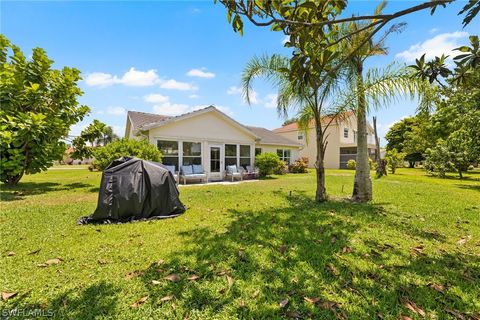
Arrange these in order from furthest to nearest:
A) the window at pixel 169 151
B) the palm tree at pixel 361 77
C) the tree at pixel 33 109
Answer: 1. the window at pixel 169 151
2. the tree at pixel 33 109
3. the palm tree at pixel 361 77

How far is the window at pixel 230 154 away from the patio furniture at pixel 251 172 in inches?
44.7

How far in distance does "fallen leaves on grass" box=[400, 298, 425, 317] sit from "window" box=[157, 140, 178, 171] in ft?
41.6

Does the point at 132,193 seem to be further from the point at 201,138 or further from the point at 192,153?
the point at 201,138

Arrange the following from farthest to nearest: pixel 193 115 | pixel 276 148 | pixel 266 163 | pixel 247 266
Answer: pixel 276 148 < pixel 266 163 < pixel 193 115 < pixel 247 266

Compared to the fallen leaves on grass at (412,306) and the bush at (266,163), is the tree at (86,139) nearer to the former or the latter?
the bush at (266,163)

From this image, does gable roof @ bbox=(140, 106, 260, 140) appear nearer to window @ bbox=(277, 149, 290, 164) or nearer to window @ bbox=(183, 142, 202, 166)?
window @ bbox=(183, 142, 202, 166)

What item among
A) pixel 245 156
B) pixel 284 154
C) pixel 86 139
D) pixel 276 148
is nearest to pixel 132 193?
pixel 86 139

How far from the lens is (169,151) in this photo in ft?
45.0

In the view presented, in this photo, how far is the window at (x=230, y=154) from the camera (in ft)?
52.7

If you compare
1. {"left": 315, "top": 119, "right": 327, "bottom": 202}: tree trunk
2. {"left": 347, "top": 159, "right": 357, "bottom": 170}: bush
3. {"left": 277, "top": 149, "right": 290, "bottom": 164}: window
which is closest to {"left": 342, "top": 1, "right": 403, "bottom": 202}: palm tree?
{"left": 315, "top": 119, "right": 327, "bottom": 202}: tree trunk

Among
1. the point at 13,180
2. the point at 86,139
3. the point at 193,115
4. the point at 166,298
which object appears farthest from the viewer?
the point at 193,115

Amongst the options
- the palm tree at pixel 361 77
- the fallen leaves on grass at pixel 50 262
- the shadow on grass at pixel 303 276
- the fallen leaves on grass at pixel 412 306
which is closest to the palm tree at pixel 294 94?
the palm tree at pixel 361 77

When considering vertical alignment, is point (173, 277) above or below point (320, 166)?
below

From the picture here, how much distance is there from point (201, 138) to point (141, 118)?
5.11 meters
